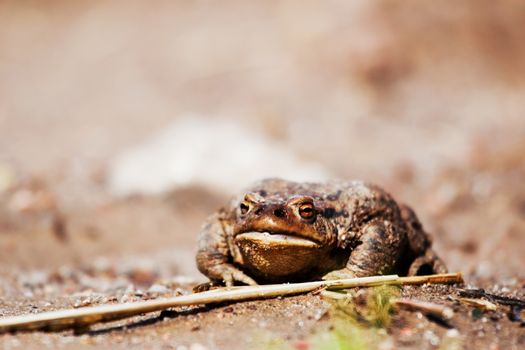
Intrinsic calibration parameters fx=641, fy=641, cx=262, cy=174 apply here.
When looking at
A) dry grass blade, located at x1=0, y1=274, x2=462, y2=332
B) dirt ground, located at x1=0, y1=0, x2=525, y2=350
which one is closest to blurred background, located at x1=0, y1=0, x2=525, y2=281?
dirt ground, located at x1=0, y1=0, x2=525, y2=350

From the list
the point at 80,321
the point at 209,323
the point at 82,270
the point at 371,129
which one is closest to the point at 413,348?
the point at 209,323

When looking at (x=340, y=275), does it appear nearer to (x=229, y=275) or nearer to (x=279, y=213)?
(x=279, y=213)

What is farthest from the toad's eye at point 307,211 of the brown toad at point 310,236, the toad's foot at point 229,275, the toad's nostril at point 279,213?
the toad's foot at point 229,275

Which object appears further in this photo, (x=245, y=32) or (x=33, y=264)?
(x=245, y=32)

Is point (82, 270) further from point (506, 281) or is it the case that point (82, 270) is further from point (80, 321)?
point (506, 281)

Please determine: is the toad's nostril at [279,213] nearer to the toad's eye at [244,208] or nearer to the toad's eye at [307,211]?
the toad's eye at [307,211]

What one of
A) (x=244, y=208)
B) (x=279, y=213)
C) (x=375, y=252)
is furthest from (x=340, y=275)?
(x=244, y=208)

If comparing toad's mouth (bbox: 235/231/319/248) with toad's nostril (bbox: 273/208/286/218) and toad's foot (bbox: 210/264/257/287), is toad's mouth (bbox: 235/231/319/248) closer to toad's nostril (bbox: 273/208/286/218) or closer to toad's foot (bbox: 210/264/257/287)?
toad's nostril (bbox: 273/208/286/218)
